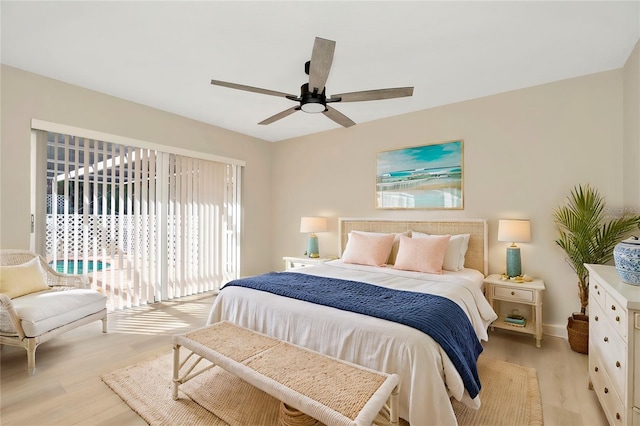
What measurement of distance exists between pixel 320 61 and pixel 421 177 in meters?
2.51

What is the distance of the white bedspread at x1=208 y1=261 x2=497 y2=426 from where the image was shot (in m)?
1.64

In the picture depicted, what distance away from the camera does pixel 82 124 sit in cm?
342

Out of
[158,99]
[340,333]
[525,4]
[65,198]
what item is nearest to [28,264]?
[65,198]

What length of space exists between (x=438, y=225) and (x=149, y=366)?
341 cm

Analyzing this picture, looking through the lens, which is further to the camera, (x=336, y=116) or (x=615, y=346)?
(x=336, y=116)

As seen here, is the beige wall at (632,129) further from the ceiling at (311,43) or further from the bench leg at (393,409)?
the bench leg at (393,409)

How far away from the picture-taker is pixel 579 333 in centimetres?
279

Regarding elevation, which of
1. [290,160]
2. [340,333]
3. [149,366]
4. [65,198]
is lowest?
[149,366]

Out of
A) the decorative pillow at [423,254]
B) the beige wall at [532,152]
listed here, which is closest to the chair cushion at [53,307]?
the decorative pillow at [423,254]

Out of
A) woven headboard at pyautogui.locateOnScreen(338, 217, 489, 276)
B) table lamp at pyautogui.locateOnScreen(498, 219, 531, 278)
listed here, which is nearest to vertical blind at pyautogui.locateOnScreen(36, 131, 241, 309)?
woven headboard at pyautogui.locateOnScreen(338, 217, 489, 276)

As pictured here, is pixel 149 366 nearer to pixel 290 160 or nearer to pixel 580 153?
pixel 290 160

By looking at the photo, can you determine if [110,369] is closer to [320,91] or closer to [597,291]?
[320,91]

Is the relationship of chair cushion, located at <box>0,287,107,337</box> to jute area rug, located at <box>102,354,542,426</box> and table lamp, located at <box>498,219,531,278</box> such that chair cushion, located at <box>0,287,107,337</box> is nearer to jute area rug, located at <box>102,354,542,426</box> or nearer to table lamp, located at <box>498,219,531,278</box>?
jute area rug, located at <box>102,354,542,426</box>

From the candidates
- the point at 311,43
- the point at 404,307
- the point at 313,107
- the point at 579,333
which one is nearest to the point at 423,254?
the point at 404,307
